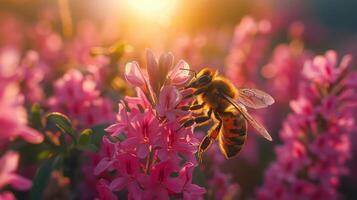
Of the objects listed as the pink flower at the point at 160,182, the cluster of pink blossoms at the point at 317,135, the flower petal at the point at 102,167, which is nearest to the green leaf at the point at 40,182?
the flower petal at the point at 102,167

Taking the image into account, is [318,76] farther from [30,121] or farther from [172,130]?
[30,121]

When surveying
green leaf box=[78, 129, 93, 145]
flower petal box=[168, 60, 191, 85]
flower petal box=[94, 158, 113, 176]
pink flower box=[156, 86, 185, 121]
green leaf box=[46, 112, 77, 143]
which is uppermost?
flower petal box=[168, 60, 191, 85]

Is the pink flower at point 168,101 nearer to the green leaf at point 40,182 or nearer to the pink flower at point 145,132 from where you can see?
the pink flower at point 145,132

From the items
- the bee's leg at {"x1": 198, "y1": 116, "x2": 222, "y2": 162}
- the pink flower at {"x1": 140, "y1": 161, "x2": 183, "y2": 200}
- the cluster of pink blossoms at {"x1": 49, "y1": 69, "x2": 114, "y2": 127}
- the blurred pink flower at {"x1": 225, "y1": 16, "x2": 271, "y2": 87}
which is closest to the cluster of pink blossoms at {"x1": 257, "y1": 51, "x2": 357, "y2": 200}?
the bee's leg at {"x1": 198, "y1": 116, "x2": 222, "y2": 162}

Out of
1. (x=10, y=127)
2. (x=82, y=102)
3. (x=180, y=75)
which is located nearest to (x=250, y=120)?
(x=180, y=75)

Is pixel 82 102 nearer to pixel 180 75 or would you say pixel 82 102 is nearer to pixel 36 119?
pixel 36 119

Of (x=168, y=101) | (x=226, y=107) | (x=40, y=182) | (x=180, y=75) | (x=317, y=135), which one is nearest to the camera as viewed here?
(x=168, y=101)

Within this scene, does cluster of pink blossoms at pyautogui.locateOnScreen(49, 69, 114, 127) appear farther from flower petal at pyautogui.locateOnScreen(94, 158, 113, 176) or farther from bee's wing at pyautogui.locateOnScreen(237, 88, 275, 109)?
flower petal at pyautogui.locateOnScreen(94, 158, 113, 176)
